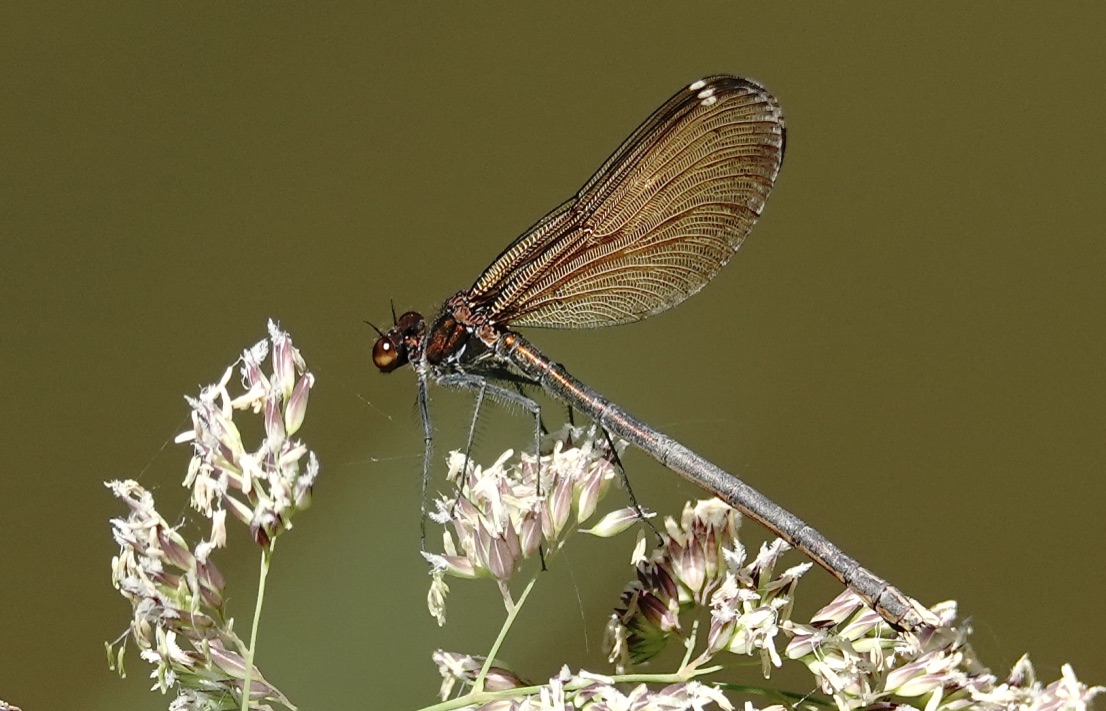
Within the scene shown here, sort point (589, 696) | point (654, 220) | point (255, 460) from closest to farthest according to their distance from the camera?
point (589, 696)
point (255, 460)
point (654, 220)

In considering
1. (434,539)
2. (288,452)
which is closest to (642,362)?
(434,539)

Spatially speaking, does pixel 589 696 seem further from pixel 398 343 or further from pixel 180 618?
pixel 398 343

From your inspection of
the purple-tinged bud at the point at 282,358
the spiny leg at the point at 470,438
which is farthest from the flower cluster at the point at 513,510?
the purple-tinged bud at the point at 282,358

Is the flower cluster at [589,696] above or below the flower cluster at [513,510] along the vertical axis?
below

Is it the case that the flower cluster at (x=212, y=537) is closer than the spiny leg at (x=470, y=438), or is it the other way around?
the flower cluster at (x=212, y=537)

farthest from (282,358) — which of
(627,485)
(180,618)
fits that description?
(627,485)

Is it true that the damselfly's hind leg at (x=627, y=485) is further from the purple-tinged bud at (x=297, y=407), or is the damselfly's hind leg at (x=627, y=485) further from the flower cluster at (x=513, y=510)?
the purple-tinged bud at (x=297, y=407)

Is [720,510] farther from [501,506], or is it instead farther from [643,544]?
[501,506]

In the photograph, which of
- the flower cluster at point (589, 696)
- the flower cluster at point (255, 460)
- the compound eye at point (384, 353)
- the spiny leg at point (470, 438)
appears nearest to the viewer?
the flower cluster at point (589, 696)
